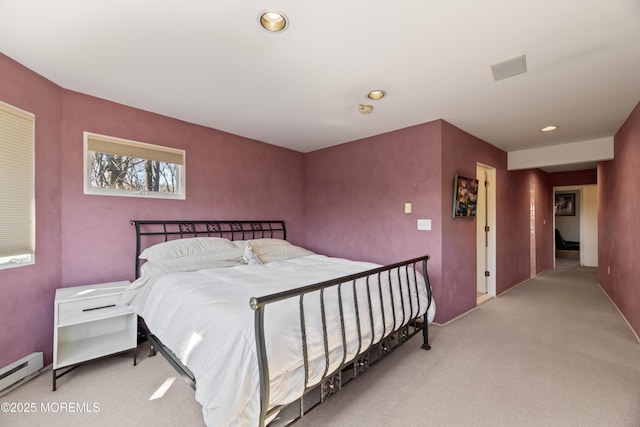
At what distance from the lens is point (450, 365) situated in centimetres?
251

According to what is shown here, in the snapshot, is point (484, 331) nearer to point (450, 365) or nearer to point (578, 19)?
point (450, 365)

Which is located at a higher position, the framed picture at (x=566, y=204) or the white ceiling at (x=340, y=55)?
the white ceiling at (x=340, y=55)

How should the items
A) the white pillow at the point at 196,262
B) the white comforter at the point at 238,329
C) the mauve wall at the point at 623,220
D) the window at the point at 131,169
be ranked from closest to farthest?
1. the white comforter at the point at 238,329
2. the white pillow at the point at 196,262
3. the window at the point at 131,169
4. the mauve wall at the point at 623,220

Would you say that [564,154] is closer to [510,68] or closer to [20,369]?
[510,68]

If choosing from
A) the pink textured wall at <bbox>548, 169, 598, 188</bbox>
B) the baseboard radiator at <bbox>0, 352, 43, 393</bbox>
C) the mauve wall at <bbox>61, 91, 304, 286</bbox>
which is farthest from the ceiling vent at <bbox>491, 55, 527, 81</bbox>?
the pink textured wall at <bbox>548, 169, 598, 188</bbox>

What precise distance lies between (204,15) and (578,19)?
2.18 meters

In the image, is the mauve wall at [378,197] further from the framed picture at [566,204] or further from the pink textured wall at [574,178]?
the framed picture at [566,204]

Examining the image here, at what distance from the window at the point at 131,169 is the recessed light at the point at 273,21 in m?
2.11

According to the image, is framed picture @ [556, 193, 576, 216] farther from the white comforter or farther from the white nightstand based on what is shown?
the white nightstand

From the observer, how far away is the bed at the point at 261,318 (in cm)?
137

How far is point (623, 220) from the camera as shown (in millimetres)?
3572

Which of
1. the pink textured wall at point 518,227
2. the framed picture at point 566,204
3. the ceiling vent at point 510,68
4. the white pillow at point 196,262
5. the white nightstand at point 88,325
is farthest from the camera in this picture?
the framed picture at point 566,204

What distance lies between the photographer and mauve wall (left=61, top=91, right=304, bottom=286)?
268cm

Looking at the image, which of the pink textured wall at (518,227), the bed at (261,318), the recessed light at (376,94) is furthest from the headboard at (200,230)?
the pink textured wall at (518,227)
